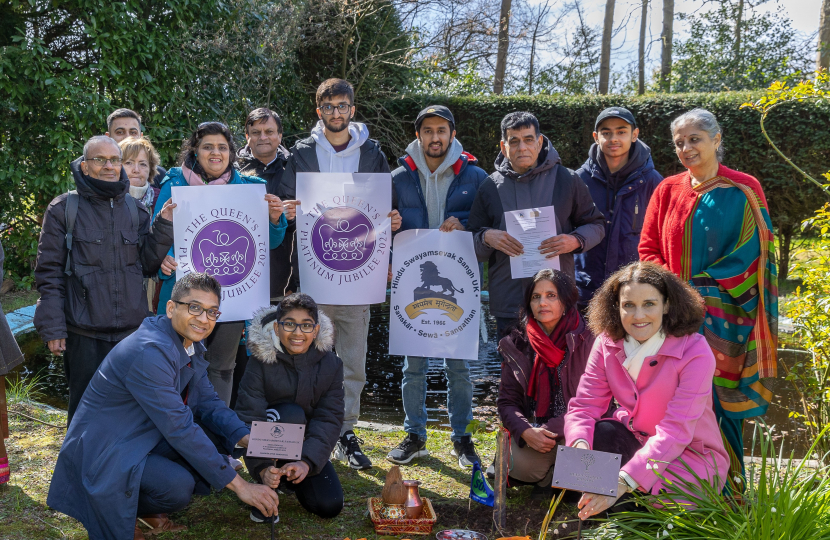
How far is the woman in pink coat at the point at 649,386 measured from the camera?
10.3 feet

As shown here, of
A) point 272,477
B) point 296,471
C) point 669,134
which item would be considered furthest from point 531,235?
point 669,134

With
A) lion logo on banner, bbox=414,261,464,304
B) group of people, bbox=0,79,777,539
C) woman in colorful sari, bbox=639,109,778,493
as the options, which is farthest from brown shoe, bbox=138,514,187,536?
woman in colorful sari, bbox=639,109,778,493

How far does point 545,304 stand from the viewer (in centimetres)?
387

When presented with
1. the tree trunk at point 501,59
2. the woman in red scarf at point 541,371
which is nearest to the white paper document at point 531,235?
the woman in red scarf at point 541,371

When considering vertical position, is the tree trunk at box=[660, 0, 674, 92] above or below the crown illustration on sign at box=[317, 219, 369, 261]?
above

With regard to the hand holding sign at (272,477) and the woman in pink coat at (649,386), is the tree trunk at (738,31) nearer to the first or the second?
the woman in pink coat at (649,386)

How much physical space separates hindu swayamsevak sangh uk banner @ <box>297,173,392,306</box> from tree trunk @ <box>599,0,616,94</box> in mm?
15700

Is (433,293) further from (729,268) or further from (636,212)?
(729,268)

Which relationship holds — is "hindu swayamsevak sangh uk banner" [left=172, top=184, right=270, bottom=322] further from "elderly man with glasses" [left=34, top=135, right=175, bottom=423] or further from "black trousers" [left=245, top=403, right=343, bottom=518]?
"black trousers" [left=245, top=403, right=343, bottom=518]

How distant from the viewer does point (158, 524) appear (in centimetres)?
347

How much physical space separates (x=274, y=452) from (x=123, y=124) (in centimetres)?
287

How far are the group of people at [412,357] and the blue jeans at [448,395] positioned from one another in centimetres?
1

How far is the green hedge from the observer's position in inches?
465

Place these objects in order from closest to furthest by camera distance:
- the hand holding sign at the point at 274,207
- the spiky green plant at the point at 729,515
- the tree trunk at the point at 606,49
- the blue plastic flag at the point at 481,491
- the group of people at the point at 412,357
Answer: the spiky green plant at the point at 729,515, the group of people at the point at 412,357, the blue plastic flag at the point at 481,491, the hand holding sign at the point at 274,207, the tree trunk at the point at 606,49
